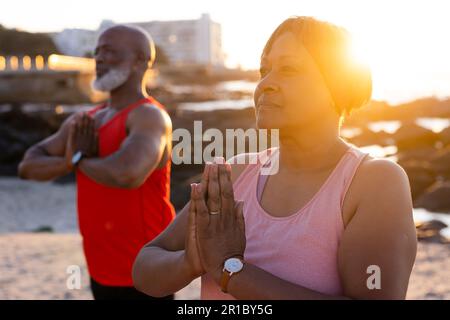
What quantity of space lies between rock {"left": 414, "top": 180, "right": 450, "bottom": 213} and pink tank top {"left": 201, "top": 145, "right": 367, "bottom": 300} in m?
11.3

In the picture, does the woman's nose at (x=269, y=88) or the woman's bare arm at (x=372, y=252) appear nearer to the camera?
the woman's bare arm at (x=372, y=252)

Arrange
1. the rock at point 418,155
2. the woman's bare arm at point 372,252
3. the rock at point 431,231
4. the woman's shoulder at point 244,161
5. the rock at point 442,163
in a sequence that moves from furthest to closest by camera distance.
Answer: the rock at point 418,155 → the rock at point 442,163 → the rock at point 431,231 → the woman's shoulder at point 244,161 → the woman's bare arm at point 372,252

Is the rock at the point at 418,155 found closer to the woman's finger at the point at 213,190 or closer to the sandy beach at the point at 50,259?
the sandy beach at the point at 50,259

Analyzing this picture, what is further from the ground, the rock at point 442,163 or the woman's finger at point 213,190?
the woman's finger at point 213,190

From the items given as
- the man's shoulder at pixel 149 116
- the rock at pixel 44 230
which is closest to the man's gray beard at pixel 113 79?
the man's shoulder at pixel 149 116

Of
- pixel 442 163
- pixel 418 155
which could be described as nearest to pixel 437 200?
pixel 442 163

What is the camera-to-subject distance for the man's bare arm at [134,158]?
9.56ft

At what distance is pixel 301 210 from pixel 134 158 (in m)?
1.43

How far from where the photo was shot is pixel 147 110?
3209 millimetres

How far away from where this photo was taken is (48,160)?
3.40 m

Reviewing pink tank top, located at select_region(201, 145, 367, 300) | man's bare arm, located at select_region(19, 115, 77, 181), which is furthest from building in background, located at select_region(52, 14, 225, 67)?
pink tank top, located at select_region(201, 145, 367, 300)

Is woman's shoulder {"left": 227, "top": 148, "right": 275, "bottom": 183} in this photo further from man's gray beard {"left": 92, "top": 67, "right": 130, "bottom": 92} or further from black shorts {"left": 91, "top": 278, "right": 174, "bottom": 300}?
man's gray beard {"left": 92, "top": 67, "right": 130, "bottom": 92}

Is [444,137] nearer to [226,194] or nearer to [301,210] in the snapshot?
[301,210]

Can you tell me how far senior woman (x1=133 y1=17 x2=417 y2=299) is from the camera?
155 cm
